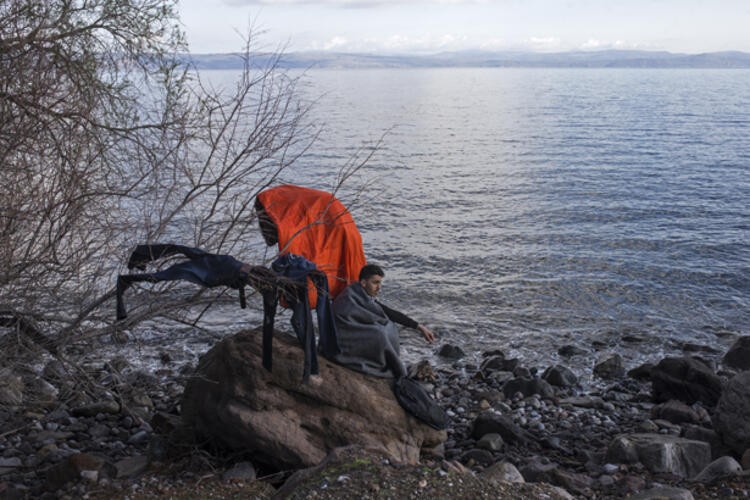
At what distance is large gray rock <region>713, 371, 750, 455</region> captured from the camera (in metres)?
11.0

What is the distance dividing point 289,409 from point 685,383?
7903 mm

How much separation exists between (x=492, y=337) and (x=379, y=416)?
8.43m

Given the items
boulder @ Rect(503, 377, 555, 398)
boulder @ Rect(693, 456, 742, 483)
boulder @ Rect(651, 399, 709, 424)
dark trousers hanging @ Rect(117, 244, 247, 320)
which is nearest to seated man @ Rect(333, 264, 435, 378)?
dark trousers hanging @ Rect(117, 244, 247, 320)

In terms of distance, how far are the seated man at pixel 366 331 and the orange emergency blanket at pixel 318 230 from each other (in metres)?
0.32

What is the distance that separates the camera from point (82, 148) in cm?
990

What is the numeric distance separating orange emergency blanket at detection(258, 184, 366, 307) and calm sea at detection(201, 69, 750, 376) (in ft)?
1.21

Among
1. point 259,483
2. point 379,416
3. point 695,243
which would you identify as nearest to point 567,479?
point 379,416

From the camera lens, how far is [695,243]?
2539cm

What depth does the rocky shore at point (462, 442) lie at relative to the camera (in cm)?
842

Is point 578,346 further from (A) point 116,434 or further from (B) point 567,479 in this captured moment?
(A) point 116,434

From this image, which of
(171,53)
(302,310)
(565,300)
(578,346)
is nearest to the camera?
(302,310)

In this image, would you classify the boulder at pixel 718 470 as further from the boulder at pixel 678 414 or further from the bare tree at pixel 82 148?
the bare tree at pixel 82 148

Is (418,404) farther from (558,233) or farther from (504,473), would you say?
(558,233)

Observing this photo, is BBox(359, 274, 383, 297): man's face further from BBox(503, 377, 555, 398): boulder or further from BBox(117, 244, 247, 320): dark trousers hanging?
BBox(503, 377, 555, 398): boulder
